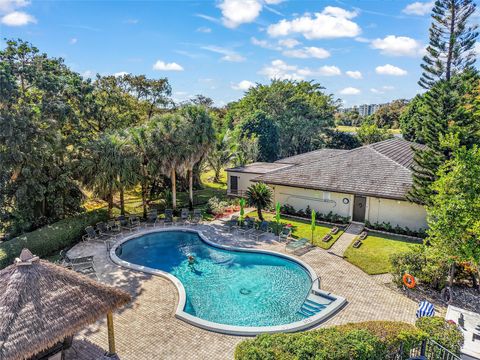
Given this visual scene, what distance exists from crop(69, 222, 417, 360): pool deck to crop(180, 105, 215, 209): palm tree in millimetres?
8895

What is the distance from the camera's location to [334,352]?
766 centimetres

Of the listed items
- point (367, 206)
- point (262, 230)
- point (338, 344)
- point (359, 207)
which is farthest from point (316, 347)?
point (359, 207)

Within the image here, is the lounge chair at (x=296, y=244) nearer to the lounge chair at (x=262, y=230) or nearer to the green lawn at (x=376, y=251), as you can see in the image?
the green lawn at (x=376, y=251)

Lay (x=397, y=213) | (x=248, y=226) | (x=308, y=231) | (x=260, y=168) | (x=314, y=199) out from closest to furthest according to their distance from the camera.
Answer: (x=397, y=213) → (x=308, y=231) → (x=248, y=226) → (x=314, y=199) → (x=260, y=168)

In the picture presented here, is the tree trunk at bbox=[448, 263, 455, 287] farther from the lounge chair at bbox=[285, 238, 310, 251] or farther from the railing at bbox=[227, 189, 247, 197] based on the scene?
the railing at bbox=[227, 189, 247, 197]

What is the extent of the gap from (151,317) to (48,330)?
13.5 ft

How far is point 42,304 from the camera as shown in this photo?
26.7 ft

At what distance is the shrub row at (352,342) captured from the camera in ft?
25.1

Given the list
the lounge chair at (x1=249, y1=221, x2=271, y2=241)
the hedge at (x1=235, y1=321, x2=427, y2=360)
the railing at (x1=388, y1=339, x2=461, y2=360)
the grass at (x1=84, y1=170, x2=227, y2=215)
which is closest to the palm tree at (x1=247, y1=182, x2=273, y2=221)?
the lounge chair at (x1=249, y1=221, x2=271, y2=241)

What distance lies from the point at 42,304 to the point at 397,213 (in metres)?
19.2

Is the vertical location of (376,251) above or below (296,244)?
below

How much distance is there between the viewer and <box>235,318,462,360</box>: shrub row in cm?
765

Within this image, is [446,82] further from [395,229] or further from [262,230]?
[262,230]

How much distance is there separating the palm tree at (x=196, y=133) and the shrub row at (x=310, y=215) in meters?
7.44
